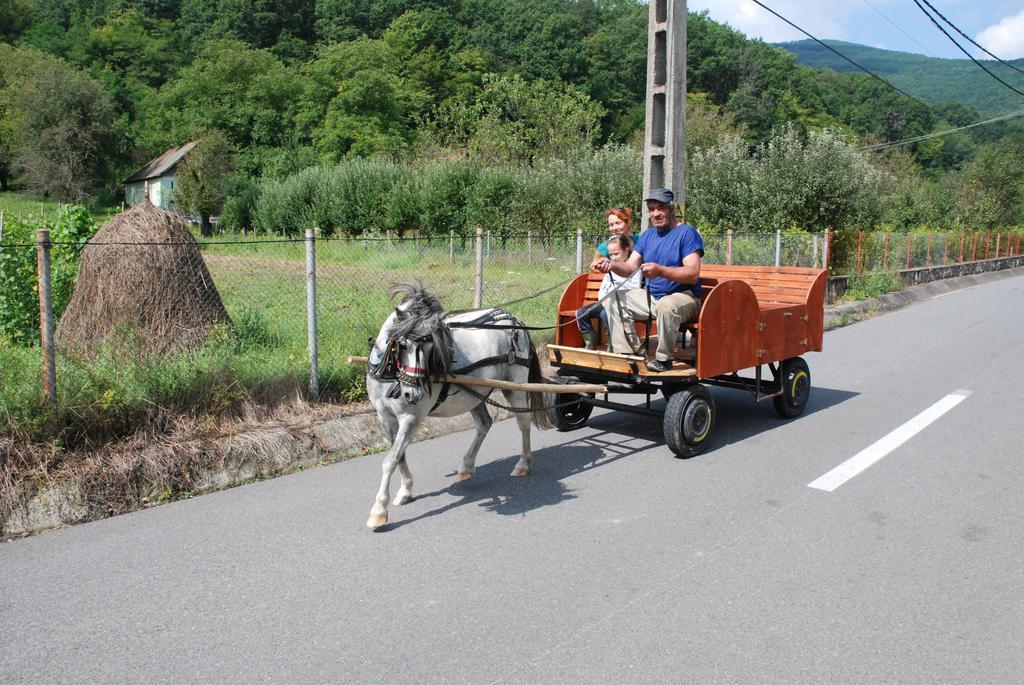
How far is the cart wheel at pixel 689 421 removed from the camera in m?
6.62

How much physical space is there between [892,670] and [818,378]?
7428mm

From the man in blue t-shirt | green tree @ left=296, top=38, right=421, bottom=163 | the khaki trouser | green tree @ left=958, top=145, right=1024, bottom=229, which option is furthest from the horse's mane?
green tree @ left=296, top=38, right=421, bottom=163

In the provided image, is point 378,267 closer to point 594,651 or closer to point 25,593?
point 25,593

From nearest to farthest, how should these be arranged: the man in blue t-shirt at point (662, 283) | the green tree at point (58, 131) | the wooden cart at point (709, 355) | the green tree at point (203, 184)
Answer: the man in blue t-shirt at point (662, 283) < the wooden cart at point (709, 355) < the green tree at point (203, 184) < the green tree at point (58, 131)

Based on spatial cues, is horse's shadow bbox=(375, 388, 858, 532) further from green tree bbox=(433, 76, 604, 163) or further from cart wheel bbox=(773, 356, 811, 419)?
green tree bbox=(433, 76, 604, 163)

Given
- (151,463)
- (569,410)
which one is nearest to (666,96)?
(569,410)

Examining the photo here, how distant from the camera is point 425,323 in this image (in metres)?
5.31

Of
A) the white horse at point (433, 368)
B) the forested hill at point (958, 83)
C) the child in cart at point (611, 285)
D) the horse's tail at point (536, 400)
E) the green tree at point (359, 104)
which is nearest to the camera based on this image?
the white horse at point (433, 368)

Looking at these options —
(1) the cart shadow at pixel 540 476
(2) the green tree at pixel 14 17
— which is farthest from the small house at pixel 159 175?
(1) the cart shadow at pixel 540 476

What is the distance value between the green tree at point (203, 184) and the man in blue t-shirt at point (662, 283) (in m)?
63.4

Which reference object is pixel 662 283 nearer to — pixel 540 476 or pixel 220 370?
pixel 540 476

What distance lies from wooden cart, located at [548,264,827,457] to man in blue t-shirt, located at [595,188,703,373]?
0.18 metres

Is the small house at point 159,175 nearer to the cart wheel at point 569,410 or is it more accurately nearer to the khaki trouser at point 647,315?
the cart wheel at point 569,410

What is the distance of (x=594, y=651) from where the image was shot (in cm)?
358
